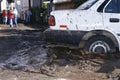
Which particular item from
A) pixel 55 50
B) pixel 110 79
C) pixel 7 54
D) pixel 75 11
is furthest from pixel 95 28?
pixel 7 54

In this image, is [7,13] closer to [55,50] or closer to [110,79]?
[55,50]

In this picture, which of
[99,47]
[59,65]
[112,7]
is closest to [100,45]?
[99,47]

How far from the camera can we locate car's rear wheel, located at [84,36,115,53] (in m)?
11.1

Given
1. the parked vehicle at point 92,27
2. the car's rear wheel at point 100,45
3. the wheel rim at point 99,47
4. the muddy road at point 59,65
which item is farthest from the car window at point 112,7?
the muddy road at point 59,65

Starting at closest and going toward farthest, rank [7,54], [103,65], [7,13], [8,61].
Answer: [103,65], [8,61], [7,54], [7,13]

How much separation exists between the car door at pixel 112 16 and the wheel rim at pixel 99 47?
0.46m

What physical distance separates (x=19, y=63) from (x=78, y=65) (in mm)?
1776

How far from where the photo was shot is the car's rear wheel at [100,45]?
11086mm

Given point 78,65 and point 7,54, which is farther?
point 7,54

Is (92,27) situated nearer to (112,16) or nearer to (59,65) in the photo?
(112,16)

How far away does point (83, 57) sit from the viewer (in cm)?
1109

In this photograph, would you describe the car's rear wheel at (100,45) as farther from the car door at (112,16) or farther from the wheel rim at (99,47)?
the car door at (112,16)

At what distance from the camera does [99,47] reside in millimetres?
11109

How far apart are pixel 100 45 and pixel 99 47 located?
6 cm
